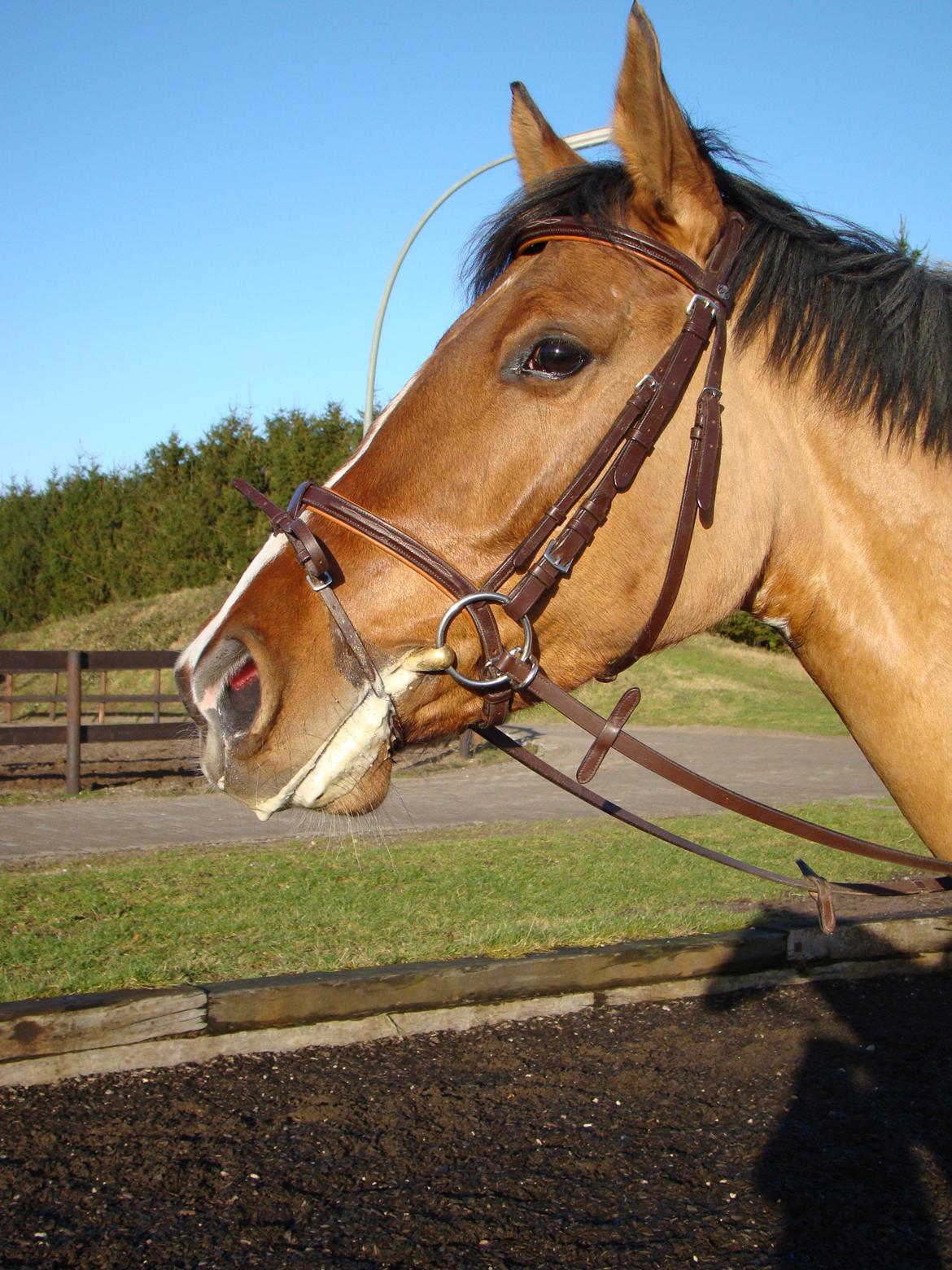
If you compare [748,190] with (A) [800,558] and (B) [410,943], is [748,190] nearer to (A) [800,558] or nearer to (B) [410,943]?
(A) [800,558]

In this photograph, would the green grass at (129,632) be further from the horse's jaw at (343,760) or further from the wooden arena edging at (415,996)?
the horse's jaw at (343,760)

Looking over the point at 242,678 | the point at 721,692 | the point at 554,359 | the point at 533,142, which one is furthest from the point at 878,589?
the point at 721,692

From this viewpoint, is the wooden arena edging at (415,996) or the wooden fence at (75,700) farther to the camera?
the wooden fence at (75,700)

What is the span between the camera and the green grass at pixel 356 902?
5281 mm

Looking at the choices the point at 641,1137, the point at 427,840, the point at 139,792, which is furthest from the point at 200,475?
the point at 641,1137

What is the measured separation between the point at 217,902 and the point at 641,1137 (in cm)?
359

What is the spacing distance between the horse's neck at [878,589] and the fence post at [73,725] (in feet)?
35.3

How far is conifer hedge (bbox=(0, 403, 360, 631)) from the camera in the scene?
2191cm

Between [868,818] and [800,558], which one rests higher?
[800,558]

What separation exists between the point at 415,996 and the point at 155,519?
21219mm

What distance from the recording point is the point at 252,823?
10.3 metres

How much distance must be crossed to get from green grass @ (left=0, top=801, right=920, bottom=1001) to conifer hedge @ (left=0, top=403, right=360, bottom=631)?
515 inches

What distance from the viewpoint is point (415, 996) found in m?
4.80

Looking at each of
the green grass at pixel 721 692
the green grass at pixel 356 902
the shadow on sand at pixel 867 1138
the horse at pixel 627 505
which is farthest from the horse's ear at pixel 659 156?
the green grass at pixel 721 692
